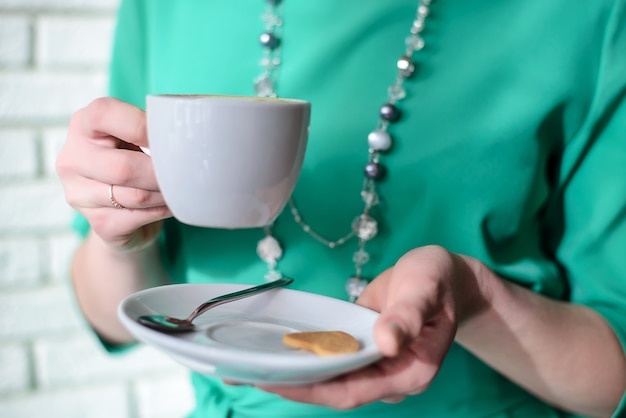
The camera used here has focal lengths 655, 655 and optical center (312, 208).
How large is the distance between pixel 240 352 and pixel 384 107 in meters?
0.35

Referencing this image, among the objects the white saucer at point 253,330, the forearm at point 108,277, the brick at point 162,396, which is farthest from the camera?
the brick at point 162,396

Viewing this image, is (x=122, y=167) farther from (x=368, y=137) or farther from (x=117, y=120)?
(x=368, y=137)

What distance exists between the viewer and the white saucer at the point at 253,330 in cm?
40

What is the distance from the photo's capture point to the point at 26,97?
1.02m

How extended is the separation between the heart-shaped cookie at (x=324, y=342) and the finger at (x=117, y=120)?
195 millimetres

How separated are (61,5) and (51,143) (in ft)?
0.71

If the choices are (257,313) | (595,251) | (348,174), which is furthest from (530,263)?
(257,313)

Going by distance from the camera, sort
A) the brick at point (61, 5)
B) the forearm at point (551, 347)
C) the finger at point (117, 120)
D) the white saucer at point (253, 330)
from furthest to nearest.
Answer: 1. the brick at point (61, 5)
2. the forearm at point (551, 347)
3. the finger at point (117, 120)
4. the white saucer at point (253, 330)

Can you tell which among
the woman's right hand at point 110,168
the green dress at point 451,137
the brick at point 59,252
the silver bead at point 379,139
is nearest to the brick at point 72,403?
the brick at point 59,252

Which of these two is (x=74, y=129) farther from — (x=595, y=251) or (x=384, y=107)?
(x=595, y=251)

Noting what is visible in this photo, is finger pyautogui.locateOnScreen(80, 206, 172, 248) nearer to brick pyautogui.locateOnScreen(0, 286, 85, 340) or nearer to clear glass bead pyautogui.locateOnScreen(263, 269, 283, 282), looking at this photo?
clear glass bead pyautogui.locateOnScreen(263, 269, 283, 282)

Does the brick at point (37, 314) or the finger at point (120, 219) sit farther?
the brick at point (37, 314)

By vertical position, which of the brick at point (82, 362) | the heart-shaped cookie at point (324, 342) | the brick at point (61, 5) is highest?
the brick at point (61, 5)

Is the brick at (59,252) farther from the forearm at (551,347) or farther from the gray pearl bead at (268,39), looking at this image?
the forearm at (551,347)
